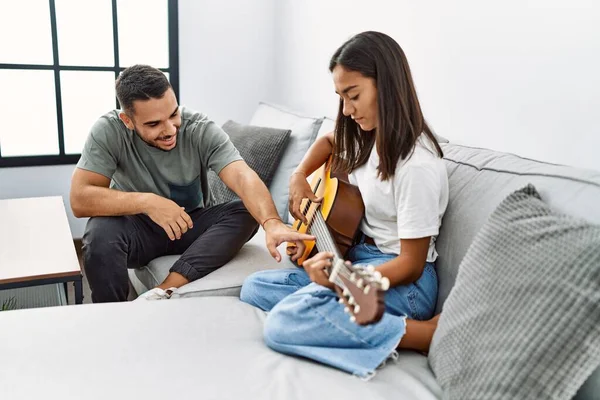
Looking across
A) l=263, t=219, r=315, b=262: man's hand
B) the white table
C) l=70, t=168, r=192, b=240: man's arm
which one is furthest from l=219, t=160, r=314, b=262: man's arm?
the white table

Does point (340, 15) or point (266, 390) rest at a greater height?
point (340, 15)

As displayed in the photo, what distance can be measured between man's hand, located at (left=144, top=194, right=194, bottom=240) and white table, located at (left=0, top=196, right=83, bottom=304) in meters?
0.27

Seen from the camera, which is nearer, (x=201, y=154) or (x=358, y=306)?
(x=358, y=306)

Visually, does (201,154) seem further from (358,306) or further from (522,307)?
(522,307)

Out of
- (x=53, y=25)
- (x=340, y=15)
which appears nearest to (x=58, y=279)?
(x=340, y=15)

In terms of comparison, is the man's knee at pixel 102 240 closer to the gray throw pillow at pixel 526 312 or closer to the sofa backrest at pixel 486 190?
the sofa backrest at pixel 486 190

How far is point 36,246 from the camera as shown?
179 centimetres

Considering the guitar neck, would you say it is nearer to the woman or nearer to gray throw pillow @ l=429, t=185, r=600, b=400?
the woman

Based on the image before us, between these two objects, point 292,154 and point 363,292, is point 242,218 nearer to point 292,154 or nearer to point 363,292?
point 292,154

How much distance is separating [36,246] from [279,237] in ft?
2.77

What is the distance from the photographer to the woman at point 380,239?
115 cm

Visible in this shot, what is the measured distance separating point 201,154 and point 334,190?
0.62 m

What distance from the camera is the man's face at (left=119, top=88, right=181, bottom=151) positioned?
5.74 feet

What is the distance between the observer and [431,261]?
1359 mm
